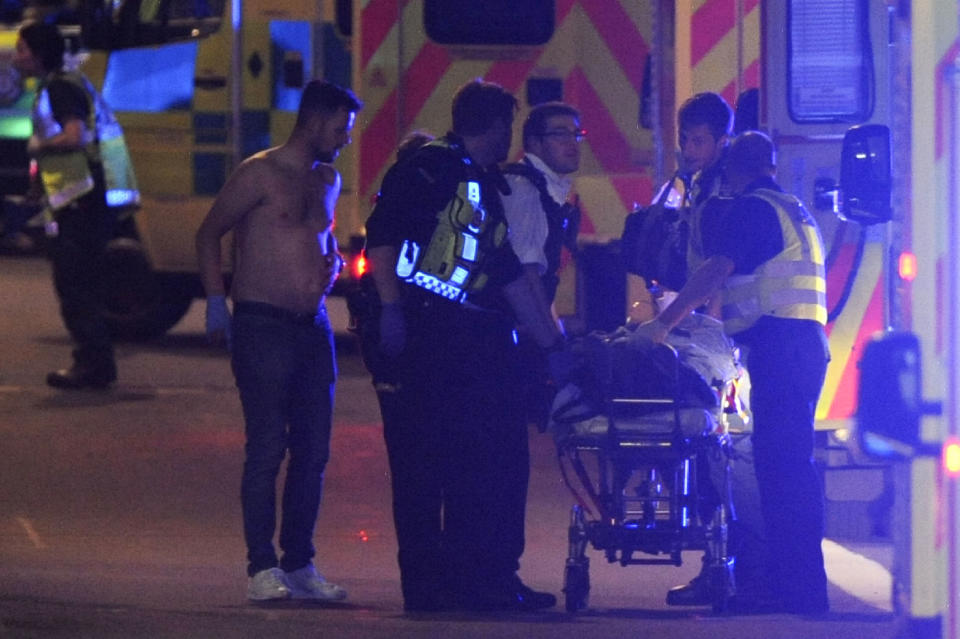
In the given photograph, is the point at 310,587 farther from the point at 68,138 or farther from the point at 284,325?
the point at 68,138

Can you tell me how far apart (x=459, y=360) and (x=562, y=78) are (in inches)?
154

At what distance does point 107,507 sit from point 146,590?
1652 millimetres

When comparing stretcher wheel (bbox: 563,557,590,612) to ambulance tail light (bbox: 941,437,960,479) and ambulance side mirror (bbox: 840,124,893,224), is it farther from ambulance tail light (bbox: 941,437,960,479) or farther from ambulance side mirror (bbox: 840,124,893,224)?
ambulance tail light (bbox: 941,437,960,479)

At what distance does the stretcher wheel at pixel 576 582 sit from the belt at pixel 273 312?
3.84 feet

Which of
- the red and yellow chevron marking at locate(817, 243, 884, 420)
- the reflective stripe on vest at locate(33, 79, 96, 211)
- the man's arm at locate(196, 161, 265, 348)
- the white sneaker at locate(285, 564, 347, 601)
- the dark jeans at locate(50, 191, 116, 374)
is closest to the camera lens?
the man's arm at locate(196, 161, 265, 348)

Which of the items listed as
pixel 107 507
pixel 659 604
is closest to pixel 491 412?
pixel 659 604

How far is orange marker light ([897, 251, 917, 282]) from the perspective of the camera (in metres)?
4.64

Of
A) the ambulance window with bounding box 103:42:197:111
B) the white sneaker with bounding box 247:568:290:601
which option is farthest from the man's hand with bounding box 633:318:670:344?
the ambulance window with bounding box 103:42:197:111

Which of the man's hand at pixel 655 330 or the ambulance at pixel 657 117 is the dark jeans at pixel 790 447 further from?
the ambulance at pixel 657 117

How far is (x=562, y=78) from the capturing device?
1045cm

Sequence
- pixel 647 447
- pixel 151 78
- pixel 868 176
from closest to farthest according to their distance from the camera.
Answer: pixel 868 176
pixel 647 447
pixel 151 78

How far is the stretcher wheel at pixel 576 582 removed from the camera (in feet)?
22.2

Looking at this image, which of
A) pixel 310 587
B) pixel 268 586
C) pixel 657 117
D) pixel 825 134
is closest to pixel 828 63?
pixel 825 134

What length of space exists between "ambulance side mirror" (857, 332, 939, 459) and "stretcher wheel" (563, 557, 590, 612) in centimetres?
239
